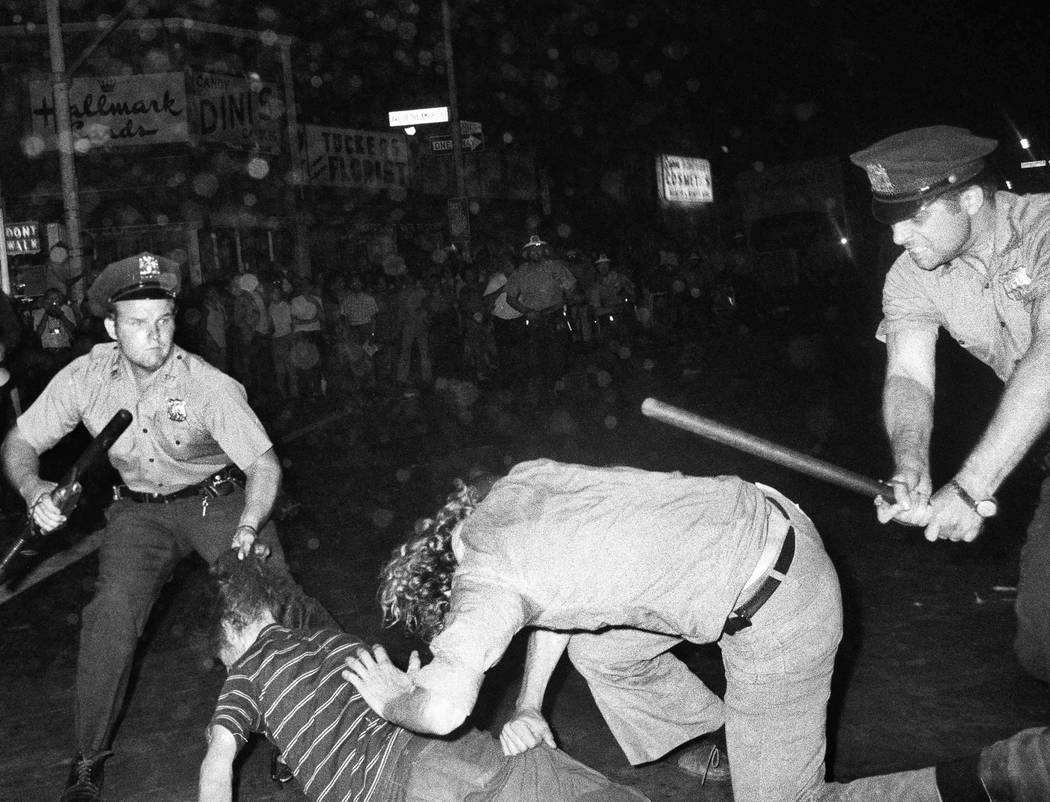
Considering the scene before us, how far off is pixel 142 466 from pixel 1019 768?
312 centimetres

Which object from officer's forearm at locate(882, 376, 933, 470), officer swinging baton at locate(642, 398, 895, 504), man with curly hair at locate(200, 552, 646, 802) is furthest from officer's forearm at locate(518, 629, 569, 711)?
officer's forearm at locate(882, 376, 933, 470)

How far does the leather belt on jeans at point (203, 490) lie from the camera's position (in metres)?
4.19

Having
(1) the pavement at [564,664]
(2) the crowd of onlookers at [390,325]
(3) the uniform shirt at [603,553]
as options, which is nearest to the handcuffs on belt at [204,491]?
(1) the pavement at [564,664]

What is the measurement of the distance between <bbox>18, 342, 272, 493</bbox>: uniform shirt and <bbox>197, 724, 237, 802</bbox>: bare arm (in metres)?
1.35

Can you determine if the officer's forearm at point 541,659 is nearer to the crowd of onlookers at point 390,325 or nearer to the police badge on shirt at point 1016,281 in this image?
the police badge on shirt at point 1016,281

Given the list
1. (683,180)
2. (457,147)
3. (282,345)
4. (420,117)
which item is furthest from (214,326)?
(683,180)

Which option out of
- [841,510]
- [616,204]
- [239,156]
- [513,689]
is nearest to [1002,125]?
[616,204]

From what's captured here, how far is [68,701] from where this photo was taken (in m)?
5.02

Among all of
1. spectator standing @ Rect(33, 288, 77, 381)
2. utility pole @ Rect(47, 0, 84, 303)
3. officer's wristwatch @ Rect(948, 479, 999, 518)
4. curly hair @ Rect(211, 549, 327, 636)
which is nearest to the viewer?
officer's wristwatch @ Rect(948, 479, 999, 518)

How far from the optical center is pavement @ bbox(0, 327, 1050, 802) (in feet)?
13.4

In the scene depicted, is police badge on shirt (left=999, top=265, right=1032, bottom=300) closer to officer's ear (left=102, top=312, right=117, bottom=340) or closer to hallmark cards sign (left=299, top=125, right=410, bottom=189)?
officer's ear (left=102, top=312, right=117, bottom=340)

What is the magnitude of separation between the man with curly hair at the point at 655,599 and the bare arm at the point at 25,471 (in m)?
1.73

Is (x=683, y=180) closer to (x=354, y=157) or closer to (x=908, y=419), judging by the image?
(x=354, y=157)

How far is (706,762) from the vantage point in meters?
3.85
